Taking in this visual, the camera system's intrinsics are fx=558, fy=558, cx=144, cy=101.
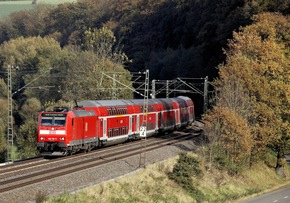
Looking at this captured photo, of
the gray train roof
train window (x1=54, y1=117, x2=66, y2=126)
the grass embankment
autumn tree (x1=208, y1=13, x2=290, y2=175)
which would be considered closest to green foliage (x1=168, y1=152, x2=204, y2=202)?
the grass embankment

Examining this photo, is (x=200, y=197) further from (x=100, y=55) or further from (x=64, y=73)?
(x=64, y=73)

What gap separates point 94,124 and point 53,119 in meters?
4.99

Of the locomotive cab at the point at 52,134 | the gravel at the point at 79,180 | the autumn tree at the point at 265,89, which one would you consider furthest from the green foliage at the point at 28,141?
the autumn tree at the point at 265,89

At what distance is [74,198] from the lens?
72.5ft

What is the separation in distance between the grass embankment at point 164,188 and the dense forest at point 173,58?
271 cm

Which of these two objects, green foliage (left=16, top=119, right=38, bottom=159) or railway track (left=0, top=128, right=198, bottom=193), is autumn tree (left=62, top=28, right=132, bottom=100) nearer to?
green foliage (left=16, top=119, right=38, bottom=159)

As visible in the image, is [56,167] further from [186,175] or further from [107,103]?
[107,103]

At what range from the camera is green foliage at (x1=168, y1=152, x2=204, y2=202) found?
3092 cm

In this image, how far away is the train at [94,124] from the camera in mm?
33031

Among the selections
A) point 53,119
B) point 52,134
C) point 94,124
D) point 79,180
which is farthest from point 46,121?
point 79,180

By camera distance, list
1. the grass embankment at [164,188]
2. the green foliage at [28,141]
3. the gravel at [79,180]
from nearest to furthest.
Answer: the gravel at [79,180]
the grass embankment at [164,188]
the green foliage at [28,141]

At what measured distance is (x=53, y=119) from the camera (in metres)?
33.3

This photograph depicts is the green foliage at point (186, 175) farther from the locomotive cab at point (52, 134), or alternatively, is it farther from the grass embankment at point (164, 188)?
the locomotive cab at point (52, 134)

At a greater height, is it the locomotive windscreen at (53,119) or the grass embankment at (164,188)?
the locomotive windscreen at (53,119)
